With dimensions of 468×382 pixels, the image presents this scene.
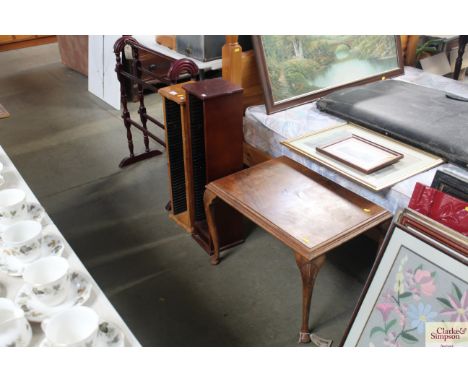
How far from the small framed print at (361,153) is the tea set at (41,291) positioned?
49.6 inches

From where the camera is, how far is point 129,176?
116 inches

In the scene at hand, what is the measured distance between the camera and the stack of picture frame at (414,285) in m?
1.11

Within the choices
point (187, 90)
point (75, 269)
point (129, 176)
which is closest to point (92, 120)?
point (129, 176)

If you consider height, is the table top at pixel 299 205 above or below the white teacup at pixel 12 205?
below

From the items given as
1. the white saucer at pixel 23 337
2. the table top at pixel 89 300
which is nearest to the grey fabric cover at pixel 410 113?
the table top at pixel 89 300

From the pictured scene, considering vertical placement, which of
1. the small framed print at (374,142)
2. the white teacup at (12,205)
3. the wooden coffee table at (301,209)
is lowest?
the wooden coffee table at (301,209)

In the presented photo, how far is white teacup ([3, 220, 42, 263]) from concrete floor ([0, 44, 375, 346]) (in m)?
0.85

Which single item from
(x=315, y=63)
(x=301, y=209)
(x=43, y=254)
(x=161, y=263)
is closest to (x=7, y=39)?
(x=315, y=63)

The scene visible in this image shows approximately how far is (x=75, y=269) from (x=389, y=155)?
4.74ft

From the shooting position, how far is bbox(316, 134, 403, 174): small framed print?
74.0 inches

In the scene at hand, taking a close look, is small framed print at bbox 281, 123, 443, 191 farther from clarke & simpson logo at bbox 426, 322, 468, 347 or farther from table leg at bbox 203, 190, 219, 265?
clarke & simpson logo at bbox 426, 322, 468, 347

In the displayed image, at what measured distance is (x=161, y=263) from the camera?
2.17 metres

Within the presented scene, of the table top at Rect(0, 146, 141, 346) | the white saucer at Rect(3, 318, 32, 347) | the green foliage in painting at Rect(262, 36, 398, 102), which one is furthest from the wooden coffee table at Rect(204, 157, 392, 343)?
the white saucer at Rect(3, 318, 32, 347)

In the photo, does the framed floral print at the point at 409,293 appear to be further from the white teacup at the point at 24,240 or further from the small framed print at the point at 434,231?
the white teacup at the point at 24,240
